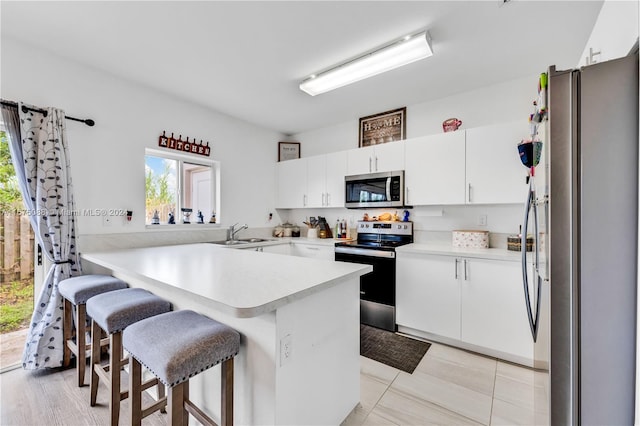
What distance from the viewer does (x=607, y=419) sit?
879mm

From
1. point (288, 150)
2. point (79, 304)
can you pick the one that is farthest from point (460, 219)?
point (79, 304)

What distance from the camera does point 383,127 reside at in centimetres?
336

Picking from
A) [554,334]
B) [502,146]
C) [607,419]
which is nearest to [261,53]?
[502,146]

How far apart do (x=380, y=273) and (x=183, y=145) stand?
2557mm

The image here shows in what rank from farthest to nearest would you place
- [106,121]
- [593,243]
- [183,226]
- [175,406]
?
[183,226]
[106,121]
[175,406]
[593,243]

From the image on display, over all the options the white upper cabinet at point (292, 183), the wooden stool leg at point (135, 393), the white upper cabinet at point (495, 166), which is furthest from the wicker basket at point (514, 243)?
the wooden stool leg at point (135, 393)

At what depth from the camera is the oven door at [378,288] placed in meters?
2.70

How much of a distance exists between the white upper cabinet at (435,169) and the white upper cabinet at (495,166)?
0.08m

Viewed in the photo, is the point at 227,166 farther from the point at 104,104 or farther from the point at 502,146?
the point at 502,146

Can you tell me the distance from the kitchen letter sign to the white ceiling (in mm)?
503

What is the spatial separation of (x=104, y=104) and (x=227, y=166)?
52.1 inches

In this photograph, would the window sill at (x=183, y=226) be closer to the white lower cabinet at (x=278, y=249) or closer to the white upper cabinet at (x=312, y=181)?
the white lower cabinet at (x=278, y=249)

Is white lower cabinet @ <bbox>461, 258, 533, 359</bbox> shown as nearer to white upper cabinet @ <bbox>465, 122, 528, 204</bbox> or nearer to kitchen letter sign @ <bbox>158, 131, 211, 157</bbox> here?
white upper cabinet @ <bbox>465, 122, 528, 204</bbox>

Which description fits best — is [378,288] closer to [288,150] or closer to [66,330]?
[288,150]
